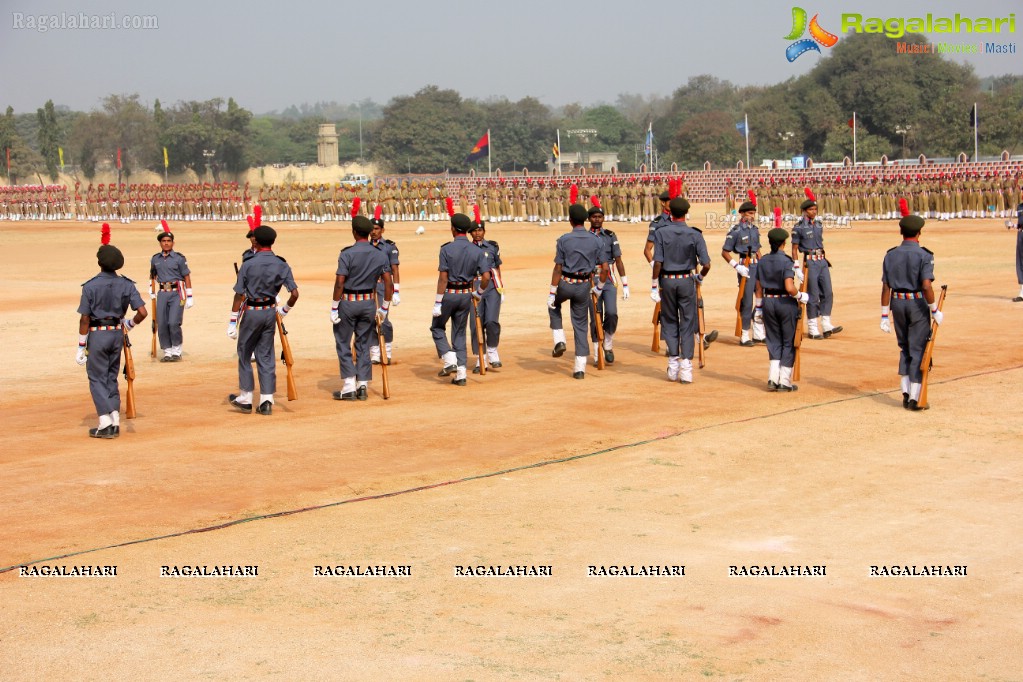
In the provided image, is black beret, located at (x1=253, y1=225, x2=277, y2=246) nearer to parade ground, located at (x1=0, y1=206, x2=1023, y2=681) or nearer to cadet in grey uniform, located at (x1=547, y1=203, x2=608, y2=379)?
parade ground, located at (x1=0, y1=206, x2=1023, y2=681)

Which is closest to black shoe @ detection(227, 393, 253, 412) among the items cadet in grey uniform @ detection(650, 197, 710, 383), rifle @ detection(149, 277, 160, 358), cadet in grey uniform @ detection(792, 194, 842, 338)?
rifle @ detection(149, 277, 160, 358)

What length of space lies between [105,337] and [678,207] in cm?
678

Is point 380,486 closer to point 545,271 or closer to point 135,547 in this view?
point 135,547

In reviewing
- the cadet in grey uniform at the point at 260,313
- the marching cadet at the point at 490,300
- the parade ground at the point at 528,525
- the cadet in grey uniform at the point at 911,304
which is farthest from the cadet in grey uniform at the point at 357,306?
the cadet in grey uniform at the point at 911,304

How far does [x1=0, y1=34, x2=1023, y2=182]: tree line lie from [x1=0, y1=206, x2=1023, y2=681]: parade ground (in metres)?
70.5

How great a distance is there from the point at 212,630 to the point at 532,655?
1945 millimetres

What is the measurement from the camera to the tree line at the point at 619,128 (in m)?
83.2

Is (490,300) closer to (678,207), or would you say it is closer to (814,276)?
(678,207)

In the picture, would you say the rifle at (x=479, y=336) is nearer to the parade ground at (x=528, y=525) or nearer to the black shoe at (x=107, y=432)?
the parade ground at (x=528, y=525)

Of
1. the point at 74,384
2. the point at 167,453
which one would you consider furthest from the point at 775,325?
the point at 74,384

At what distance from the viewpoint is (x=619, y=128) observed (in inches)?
5620

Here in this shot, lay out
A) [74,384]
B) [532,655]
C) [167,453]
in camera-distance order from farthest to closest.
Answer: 1. [74,384]
2. [167,453]
3. [532,655]

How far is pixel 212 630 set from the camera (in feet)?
23.4

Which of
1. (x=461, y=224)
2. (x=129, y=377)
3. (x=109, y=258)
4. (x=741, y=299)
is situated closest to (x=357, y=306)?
(x=461, y=224)
